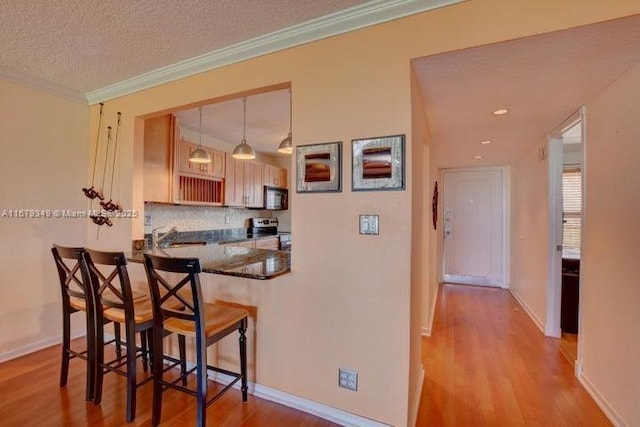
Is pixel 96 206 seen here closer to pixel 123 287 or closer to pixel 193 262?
pixel 123 287

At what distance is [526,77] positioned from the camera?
1775 mm

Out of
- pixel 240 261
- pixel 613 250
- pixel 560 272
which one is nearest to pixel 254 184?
pixel 240 261

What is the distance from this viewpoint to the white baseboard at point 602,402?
1810 mm

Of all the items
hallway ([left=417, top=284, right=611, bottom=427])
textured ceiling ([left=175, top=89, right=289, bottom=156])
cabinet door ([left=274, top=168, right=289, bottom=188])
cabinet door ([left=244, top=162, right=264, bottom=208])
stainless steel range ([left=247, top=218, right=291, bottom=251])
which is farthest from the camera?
cabinet door ([left=274, top=168, right=289, bottom=188])

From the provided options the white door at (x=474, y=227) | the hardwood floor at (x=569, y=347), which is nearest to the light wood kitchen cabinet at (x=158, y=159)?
the hardwood floor at (x=569, y=347)

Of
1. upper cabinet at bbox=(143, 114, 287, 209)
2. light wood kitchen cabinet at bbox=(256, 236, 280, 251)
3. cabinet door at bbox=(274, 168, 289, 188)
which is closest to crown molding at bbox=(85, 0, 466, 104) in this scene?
upper cabinet at bbox=(143, 114, 287, 209)

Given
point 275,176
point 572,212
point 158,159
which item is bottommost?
point 572,212

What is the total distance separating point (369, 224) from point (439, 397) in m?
1.39

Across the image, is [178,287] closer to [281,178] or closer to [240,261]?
[240,261]

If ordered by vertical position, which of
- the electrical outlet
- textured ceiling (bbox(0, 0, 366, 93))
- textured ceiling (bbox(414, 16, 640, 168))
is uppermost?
textured ceiling (bbox(0, 0, 366, 93))

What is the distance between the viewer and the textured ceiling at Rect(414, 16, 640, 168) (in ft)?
4.72

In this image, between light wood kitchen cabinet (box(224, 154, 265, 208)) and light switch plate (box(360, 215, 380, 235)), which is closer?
light switch plate (box(360, 215, 380, 235))

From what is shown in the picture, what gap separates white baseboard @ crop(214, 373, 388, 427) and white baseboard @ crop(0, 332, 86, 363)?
6.68ft

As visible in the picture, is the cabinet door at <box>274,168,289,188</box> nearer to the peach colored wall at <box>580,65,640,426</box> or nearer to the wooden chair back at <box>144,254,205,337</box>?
the wooden chair back at <box>144,254,205,337</box>
